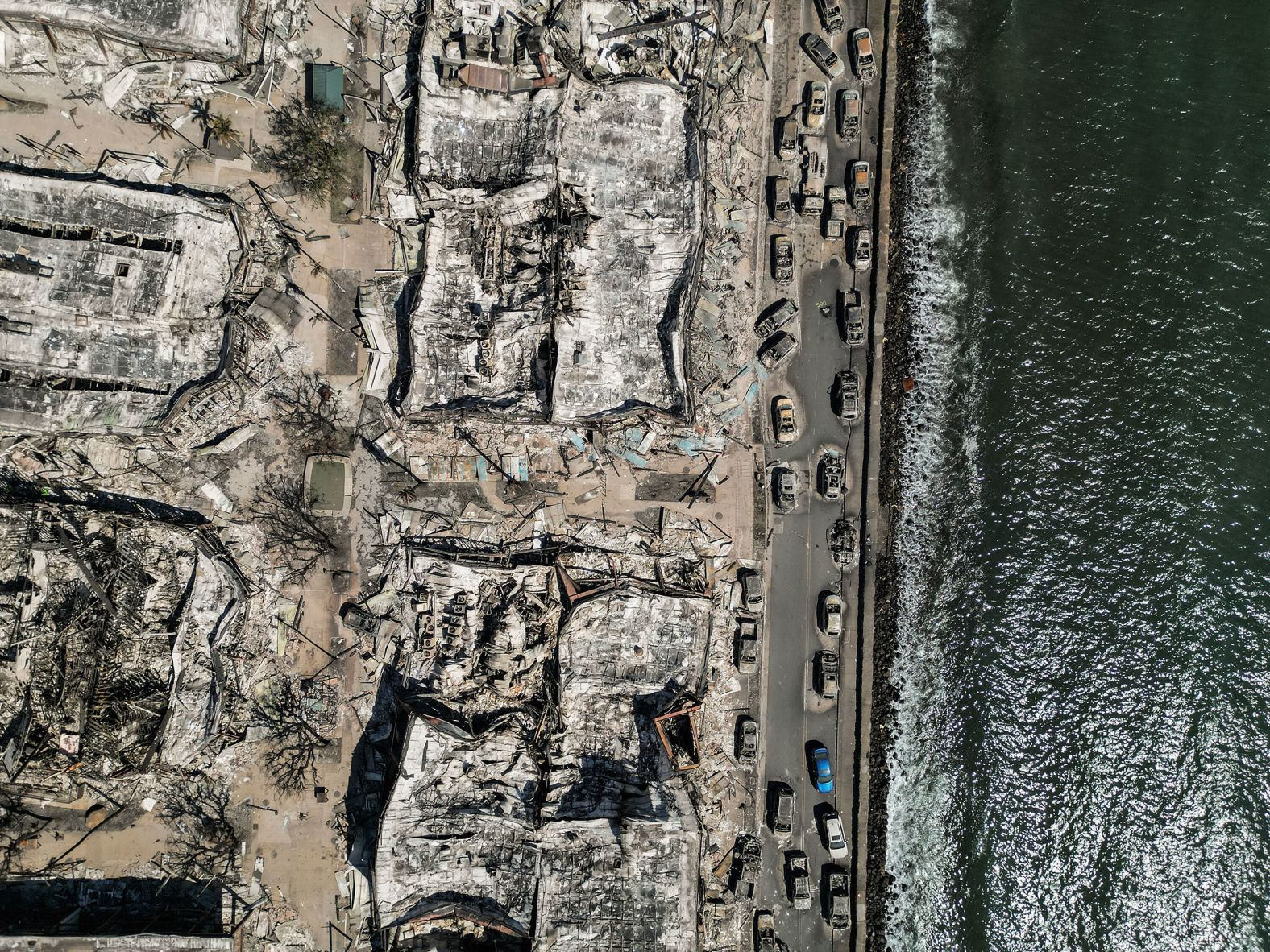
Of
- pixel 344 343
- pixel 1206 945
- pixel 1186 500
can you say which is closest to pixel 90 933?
pixel 344 343

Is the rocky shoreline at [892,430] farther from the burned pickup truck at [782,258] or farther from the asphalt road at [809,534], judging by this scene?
the burned pickup truck at [782,258]

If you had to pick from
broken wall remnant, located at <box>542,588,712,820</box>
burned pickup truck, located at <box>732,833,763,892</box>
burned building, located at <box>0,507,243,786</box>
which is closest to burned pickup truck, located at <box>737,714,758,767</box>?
burned pickup truck, located at <box>732,833,763,892</box>

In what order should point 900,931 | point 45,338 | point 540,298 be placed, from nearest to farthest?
1. point 45,338
2. point 540,298
3. point 900,931

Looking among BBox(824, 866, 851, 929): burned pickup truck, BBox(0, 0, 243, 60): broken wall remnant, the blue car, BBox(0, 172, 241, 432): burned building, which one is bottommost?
BBox(824, 866, 851, 929): burned pickup truck

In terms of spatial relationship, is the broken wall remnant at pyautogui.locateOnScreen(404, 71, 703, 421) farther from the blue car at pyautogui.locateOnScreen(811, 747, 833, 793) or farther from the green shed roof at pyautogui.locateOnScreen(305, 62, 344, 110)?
the blue car at pyautogui.locateOnScreen(811, 747, 833, 793)

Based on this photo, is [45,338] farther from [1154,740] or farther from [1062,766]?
[1154,740]

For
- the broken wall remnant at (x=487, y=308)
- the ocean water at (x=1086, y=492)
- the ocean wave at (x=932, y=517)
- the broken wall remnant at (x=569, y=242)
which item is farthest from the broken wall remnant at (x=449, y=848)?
the ocean water at (x=1086, y=492)
